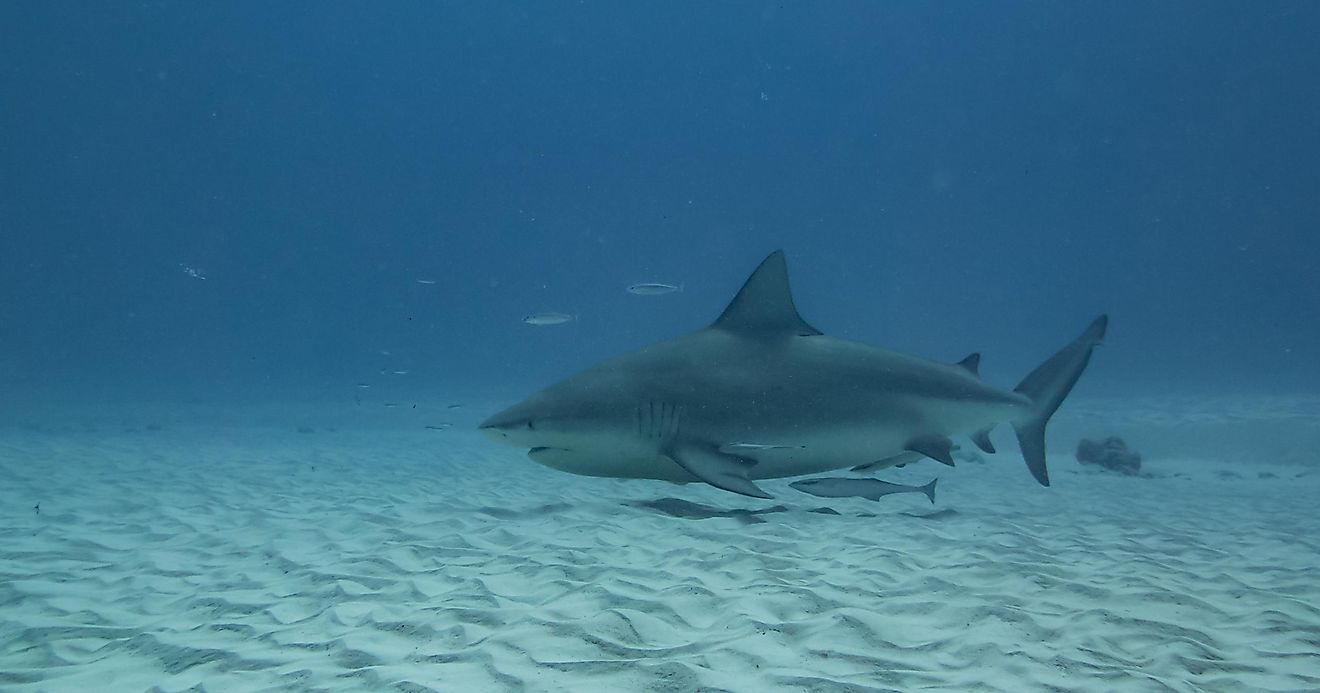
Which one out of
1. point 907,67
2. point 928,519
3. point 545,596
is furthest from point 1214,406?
point 907,67

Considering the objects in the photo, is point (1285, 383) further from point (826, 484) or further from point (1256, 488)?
point (826, 484)

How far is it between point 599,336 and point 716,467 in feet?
292

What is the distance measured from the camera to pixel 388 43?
9156 cm

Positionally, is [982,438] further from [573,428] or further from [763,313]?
[573,428]

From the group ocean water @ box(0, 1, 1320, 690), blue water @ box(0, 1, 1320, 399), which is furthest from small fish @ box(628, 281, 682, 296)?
blue water @ box(0, 1, 1320, 399)

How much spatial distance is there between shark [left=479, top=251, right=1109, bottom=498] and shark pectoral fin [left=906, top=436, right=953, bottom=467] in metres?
0.01

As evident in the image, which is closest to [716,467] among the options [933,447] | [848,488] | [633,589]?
[633,589]

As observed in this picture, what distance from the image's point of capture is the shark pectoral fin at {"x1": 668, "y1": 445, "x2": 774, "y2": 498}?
4.40m

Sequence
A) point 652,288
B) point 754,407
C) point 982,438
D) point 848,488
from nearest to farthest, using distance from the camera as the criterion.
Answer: point 754,407, point 848,488, point 982,438, point 652,288

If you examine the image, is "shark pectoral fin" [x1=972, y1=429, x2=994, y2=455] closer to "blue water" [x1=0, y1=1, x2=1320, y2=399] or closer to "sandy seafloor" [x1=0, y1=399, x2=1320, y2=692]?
"sandy seafloor" [x1=0, y1=399, x2=1320, y2=692]

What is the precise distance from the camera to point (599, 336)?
93.2 metres

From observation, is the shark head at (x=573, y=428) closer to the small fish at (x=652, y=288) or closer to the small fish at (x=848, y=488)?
the small fish at (x=848, y=488)

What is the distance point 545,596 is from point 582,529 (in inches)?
72.7

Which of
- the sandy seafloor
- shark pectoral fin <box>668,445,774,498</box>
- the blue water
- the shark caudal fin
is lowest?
the sandy seafloor
